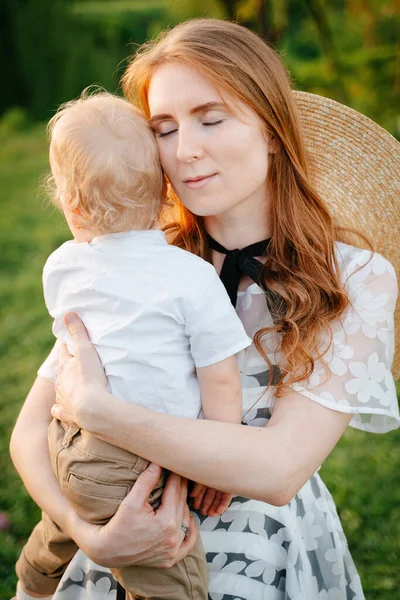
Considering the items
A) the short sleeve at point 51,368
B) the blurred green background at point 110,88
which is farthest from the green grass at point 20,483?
the short sleeve at point 51,368

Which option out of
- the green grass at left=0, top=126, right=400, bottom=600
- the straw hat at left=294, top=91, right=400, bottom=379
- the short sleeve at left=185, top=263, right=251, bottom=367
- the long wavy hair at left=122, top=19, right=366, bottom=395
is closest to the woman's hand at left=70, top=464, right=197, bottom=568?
the short sleeve at left=185, top=263, right=251, bottom=367

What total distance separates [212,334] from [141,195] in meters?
0.43

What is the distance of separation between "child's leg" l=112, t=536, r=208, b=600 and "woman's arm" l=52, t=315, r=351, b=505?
0.84 ft

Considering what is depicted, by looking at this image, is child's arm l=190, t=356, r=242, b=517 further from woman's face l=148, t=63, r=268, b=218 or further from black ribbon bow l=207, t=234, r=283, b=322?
woman's face l=148, t=63, r=268, b=218

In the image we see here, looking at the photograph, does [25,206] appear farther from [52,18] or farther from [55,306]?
[55,306]

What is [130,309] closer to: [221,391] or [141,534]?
[221,391]

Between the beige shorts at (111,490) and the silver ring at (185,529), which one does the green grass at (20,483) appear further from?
the silver ring at (185,529)

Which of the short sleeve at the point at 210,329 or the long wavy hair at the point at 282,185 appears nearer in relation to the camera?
the short sleeve at the point at 210,329

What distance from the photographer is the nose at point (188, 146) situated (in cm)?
192

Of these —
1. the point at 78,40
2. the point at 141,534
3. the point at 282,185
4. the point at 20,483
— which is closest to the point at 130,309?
the point at 141,534

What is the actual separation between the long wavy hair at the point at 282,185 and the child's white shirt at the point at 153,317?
10.4 inches

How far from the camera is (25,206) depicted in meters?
8.66

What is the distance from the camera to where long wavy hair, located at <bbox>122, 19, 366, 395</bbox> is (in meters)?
1.92

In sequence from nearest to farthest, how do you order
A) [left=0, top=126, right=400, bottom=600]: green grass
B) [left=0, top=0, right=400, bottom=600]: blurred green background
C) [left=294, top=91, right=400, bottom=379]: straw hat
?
[left=294, top=91, right=400, bottom=379]: straw hat, [left=0, top=126, right=400, bottom=600]: green grass, [left=0, top=0, right=400, bottom=600]: blurred green background
